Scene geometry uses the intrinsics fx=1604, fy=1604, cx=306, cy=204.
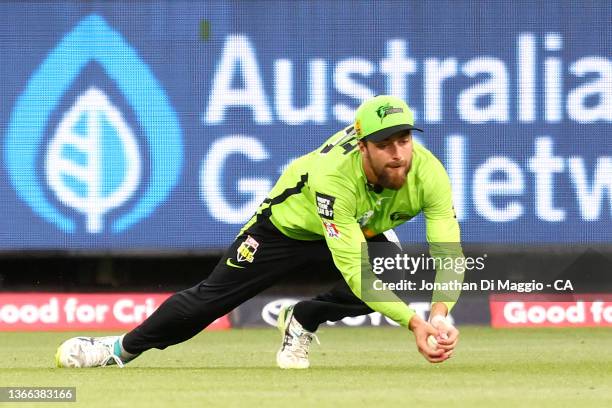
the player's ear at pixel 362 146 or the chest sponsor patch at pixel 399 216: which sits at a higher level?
the player's ear at pixel 362 146

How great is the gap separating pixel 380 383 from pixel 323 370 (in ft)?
2.82

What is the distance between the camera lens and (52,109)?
38.7 feet

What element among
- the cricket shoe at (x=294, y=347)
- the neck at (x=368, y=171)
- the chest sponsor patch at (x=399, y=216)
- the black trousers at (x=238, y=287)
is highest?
the neck at (x=368, y=171)

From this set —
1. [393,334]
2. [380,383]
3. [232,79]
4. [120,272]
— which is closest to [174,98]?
[232,79]

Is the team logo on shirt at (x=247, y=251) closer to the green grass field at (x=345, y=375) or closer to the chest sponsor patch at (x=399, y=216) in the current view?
the green grass field at (x=345, y=375)

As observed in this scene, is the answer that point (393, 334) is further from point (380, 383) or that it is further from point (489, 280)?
point (380, 383)

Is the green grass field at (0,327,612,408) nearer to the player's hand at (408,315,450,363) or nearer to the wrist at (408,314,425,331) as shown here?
the player's hand at (408,315,450,363)

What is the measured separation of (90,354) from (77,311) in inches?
171

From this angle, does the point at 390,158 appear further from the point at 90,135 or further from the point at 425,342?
the point at 90,135

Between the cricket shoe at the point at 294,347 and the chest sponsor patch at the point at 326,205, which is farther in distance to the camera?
the cricket shoe at the point at 294,347

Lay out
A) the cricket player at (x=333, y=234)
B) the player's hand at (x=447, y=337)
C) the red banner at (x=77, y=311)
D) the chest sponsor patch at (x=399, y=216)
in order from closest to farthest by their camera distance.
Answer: the player's hand at (x=447, y=337) → the cricket player at (x=333, y=234) → the chest sponsor patch at (x=399, y=216) → the red banner at (x=77, y=311)

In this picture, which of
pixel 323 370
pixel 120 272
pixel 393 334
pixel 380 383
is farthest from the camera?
pixel 120 272

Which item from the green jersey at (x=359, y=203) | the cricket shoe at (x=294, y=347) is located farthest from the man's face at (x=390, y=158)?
the cricket shoe at (x=294, y=347)

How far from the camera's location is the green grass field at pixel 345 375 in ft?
20.1
